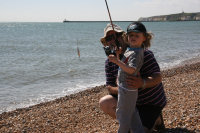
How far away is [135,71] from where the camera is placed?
3295mm

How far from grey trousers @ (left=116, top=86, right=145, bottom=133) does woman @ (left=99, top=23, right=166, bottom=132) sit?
156 millimetres

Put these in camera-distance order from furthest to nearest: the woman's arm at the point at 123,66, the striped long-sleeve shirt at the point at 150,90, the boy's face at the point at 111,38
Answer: the boy's face at the point at 111,38
the striped long-sleeve shirt at the point at 150,90
the woman's arm at the point at 123,66

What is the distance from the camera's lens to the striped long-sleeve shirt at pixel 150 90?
3676 millimetres

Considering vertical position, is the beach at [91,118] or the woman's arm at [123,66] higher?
the woman's arm at [123,66]

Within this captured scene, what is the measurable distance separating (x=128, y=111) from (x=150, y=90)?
599 millimetres

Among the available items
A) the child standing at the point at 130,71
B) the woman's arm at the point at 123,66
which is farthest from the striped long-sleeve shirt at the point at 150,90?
the woman's arm at the point at 123,66

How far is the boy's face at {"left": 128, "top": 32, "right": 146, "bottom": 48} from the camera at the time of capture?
3342mm

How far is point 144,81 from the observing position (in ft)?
11.4

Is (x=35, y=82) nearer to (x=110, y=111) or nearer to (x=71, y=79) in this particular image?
(x=71, y=79)

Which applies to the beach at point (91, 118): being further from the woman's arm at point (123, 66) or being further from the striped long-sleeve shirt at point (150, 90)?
the woman's arm at point (123, 66)

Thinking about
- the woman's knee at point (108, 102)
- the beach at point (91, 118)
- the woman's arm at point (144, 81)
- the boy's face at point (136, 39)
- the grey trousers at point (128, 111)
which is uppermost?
the boy's face at point (136, 39)

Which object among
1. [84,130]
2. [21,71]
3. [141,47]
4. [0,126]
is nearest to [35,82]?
[21,71]

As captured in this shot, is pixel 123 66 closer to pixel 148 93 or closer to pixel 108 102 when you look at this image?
pixel 148 93

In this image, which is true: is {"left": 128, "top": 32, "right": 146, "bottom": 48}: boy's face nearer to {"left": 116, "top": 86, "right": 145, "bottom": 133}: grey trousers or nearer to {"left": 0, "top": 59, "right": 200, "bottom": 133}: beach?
{"left": 116, "top": 86, "right": 145, "bottom": 133}: grey trousers
